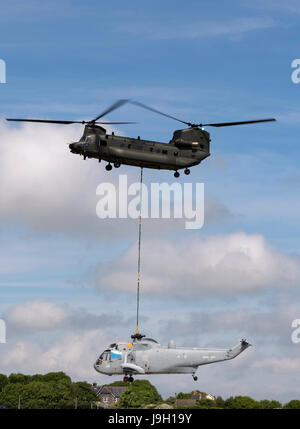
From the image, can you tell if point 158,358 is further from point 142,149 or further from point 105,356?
point 142,149

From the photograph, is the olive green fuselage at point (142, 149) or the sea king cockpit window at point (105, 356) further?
the sea king cockpit window at point (105, 356)

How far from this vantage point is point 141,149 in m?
109

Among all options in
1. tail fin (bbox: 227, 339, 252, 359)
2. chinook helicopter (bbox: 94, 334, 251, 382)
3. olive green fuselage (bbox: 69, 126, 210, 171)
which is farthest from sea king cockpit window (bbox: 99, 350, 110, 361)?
olive green fuselage (bbox: 69, 126, 210, 171)

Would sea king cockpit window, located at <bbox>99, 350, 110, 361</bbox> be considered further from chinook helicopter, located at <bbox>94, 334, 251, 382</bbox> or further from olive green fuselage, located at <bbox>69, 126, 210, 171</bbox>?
olive green fuselage, located at <bbox>69, 126, 210, 171</bbox>

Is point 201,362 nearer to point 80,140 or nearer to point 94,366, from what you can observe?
point 94,366

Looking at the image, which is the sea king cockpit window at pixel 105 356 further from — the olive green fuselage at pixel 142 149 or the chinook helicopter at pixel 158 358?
the olive green fuselage at pixel 142 149

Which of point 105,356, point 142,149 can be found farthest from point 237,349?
point 142,149

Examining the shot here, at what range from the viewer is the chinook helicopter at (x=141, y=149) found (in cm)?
10700

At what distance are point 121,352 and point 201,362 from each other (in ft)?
31.0

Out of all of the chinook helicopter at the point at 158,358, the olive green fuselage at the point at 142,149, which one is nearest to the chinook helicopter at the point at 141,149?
the olive green fuselage at the point at 142,149

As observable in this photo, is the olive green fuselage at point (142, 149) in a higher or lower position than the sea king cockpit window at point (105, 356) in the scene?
higher

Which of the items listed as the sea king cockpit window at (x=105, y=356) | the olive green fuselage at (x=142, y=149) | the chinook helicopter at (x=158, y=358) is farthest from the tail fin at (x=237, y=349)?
the olive green fuselage at (x=142, y=149)
